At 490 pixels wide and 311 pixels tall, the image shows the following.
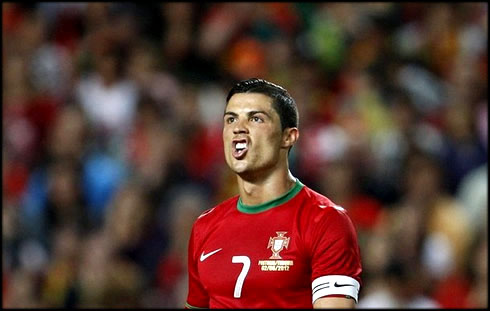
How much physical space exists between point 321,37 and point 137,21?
2038mm

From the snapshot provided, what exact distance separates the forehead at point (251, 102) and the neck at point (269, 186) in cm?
30

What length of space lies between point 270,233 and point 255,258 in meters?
0.12

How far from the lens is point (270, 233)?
423cm

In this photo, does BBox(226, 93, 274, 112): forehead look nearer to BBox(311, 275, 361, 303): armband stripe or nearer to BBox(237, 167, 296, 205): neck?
BBox(237, 167, 296, 205): neck

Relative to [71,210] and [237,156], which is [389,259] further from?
[237,156]

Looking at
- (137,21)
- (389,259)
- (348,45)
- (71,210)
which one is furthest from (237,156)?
(137,21)

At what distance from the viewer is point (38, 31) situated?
1084 centimetres

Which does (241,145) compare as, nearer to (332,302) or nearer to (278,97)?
(278,97)

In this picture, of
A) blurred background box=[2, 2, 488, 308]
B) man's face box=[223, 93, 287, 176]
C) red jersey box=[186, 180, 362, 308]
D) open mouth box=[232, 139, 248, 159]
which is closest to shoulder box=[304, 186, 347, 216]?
red jersey box=[186, 180, 362, 308]

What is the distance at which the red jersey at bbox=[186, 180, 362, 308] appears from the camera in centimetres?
403

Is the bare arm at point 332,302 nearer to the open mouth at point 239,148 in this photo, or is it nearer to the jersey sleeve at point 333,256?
the jersey sleeve at point 333,256

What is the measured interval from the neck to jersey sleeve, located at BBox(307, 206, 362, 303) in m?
0.28

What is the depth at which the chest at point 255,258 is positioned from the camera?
4.12 metres

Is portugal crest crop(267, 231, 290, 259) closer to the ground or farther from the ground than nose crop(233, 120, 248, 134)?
closer to the ground
